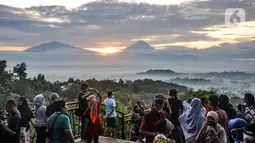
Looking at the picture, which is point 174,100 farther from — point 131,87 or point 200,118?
point 131,87

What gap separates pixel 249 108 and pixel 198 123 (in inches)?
47.3

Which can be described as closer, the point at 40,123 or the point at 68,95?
the point at 40,123

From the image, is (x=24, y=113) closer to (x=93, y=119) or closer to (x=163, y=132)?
(x=93, y=119)

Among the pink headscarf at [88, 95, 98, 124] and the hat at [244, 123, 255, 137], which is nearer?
the hat at [244, 123, 255, 137]

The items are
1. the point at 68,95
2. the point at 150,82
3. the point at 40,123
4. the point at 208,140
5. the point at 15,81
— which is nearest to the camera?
the point at 208,140

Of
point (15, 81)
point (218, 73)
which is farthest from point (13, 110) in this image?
point (218, 73)

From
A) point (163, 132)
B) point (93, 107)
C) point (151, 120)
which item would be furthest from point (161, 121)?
point (93, 107)

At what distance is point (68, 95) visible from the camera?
57.6ft

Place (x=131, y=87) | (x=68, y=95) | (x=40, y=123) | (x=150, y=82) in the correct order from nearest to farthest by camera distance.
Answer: (x=40, y=123)
(x=68, y=95)
(x=131, y=87)
(x=150, y=82)

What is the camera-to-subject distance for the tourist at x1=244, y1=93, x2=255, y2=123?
6.56m

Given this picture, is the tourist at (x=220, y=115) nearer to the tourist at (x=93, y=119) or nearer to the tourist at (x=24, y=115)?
the tourist at (x=93, y=119)

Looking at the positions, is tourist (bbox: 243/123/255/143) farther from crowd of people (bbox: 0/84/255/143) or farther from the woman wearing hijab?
the woman wearing hijab

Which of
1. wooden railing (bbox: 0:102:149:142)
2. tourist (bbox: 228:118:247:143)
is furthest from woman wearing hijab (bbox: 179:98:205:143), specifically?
wooden railing (bbox: 0:102:149:142)

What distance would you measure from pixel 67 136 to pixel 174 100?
284cm
